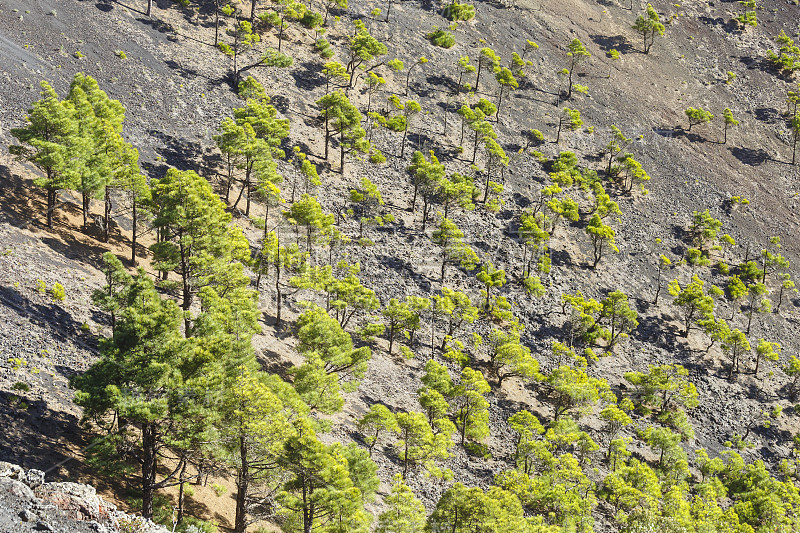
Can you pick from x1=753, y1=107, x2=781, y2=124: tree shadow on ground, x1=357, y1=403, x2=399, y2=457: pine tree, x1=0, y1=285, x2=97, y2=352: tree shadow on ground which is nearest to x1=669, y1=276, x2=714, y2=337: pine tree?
x1=357, y1=403, x2=399, y2=457: pine tree

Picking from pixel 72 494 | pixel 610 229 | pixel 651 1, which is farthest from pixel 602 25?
pixel 72 494

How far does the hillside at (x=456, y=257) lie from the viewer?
62.5 metres

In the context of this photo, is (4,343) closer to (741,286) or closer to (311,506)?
(311,506)

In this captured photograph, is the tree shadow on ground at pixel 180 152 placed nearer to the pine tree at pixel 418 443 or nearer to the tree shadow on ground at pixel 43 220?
the tree shadow on ground at pixel 43 220

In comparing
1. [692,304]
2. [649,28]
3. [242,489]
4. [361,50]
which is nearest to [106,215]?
[242,489]

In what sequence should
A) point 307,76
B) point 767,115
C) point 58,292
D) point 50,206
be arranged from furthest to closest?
1. point 767,115
2. point 307,76
3. point 50,206
4. point 58,292

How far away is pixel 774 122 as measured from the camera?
169 metres

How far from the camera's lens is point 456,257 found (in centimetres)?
11025

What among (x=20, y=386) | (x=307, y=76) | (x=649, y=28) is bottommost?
(x=20, y=386)

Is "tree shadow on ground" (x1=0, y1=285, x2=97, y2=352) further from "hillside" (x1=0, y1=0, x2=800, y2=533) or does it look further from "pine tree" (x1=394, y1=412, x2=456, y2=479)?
"pine tree" (x1=394, y1=412, x2=456, y2=479)

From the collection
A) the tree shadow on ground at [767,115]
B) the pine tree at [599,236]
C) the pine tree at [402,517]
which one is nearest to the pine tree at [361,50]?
the pine tree at [599,236]

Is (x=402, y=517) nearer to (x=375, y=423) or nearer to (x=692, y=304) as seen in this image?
(x=375, y=423)

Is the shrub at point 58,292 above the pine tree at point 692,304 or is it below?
above

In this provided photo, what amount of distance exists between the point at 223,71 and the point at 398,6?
52156 mm
